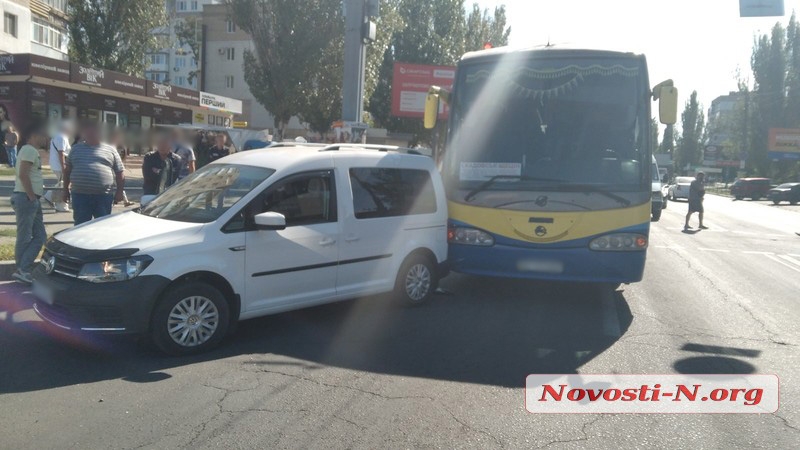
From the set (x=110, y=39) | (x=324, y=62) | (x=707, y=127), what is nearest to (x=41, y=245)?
(x=324, y=62)

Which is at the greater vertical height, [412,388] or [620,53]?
[620,53]

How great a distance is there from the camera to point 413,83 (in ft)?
105

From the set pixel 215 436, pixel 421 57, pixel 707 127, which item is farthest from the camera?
pixel 707 127

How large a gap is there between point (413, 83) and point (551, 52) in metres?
24.1

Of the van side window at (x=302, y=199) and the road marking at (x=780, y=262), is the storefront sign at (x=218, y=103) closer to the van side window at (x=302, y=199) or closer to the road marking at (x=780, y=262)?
the road marking at (x=780, y=262)

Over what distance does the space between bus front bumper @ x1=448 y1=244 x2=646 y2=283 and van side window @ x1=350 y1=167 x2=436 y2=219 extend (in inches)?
30.8

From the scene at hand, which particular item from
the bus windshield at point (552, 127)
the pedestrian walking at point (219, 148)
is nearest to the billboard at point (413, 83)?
the pedestrian walking at point (219, 148)

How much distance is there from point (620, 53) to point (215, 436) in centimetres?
620

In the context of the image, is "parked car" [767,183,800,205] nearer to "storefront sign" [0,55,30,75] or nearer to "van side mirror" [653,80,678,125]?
"van side mirror" [653,80,678,125]

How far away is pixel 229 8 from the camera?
31.2m

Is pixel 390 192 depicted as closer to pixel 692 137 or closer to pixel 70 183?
pixel 70 183

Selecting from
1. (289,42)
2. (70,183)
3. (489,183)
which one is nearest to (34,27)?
(289,42)

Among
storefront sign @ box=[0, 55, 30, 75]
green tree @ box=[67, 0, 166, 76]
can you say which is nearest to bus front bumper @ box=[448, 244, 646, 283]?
storefront sign @ box=[0, 55, 30, 75]

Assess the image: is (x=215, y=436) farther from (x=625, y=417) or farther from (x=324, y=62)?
(x=324, y=62)
